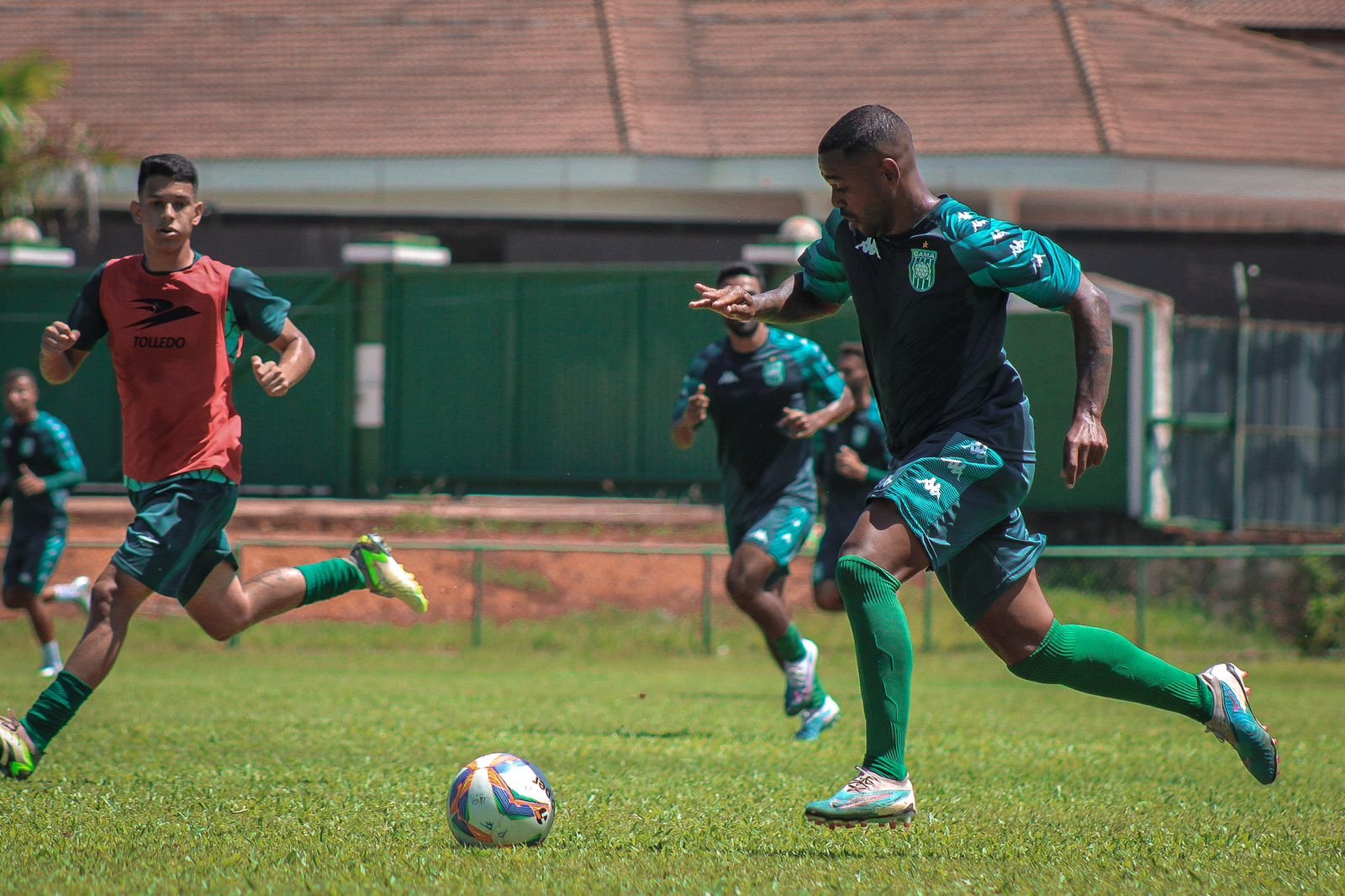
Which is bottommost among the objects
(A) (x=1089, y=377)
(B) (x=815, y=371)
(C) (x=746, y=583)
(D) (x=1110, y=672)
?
(C) (x=746, y=583)

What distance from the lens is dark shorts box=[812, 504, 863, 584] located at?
414 inches

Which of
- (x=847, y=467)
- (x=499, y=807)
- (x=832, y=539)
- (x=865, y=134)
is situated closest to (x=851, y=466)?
(x=847, y=467)

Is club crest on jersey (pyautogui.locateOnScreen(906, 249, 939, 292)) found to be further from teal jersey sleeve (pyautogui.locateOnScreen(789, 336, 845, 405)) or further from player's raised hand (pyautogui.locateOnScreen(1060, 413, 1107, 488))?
teal jersey sleeve (pyautogui.locateOnScreen(789, 336, 845, 405))

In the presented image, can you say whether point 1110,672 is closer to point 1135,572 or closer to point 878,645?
point 878,645

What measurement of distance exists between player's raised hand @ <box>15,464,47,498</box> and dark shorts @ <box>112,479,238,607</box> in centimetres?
628

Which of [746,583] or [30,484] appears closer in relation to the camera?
[746,583]

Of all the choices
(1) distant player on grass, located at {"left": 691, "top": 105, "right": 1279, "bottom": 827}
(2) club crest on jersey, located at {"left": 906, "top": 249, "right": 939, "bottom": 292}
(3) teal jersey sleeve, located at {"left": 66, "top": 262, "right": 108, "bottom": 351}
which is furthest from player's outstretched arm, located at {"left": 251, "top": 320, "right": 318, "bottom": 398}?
(2) club crest on jersey, located at {"left": 906, "top": 249, "right": 939, "bottom": 292}

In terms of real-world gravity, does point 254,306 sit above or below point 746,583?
above

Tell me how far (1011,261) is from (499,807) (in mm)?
2246

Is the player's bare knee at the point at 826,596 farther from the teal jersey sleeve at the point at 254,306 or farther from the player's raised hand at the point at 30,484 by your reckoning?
the player's raised hand at the point at 30,484

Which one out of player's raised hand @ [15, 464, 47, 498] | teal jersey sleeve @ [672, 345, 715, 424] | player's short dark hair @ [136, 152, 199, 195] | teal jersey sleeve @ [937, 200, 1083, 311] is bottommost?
player's raised hand @ [15, 464, 47, 498]

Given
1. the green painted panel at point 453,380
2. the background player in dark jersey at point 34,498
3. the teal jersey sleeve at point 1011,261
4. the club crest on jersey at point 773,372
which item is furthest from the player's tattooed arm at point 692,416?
the green painted panel at point 453,380

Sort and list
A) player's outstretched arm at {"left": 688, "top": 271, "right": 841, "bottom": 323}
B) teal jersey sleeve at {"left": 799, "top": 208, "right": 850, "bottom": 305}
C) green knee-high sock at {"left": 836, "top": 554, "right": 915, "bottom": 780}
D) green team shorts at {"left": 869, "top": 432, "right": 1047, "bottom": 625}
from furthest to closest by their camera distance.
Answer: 1. teal jersey sleeve at {"left": 799, "top": 208, "right": 850, "bottom": 305}
2. player's outstretched arm at {"left": 688, "top": 271, "right": 841, "bottom": 323}
3. green team shorts at {"left": 869, "top": 432, "right": 1047, "bottom": 625}
4. green knee-high sock at {"left": 836, "top": 554, "right": 915, "bottom": 780}

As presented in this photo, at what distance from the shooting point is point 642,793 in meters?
5.68
